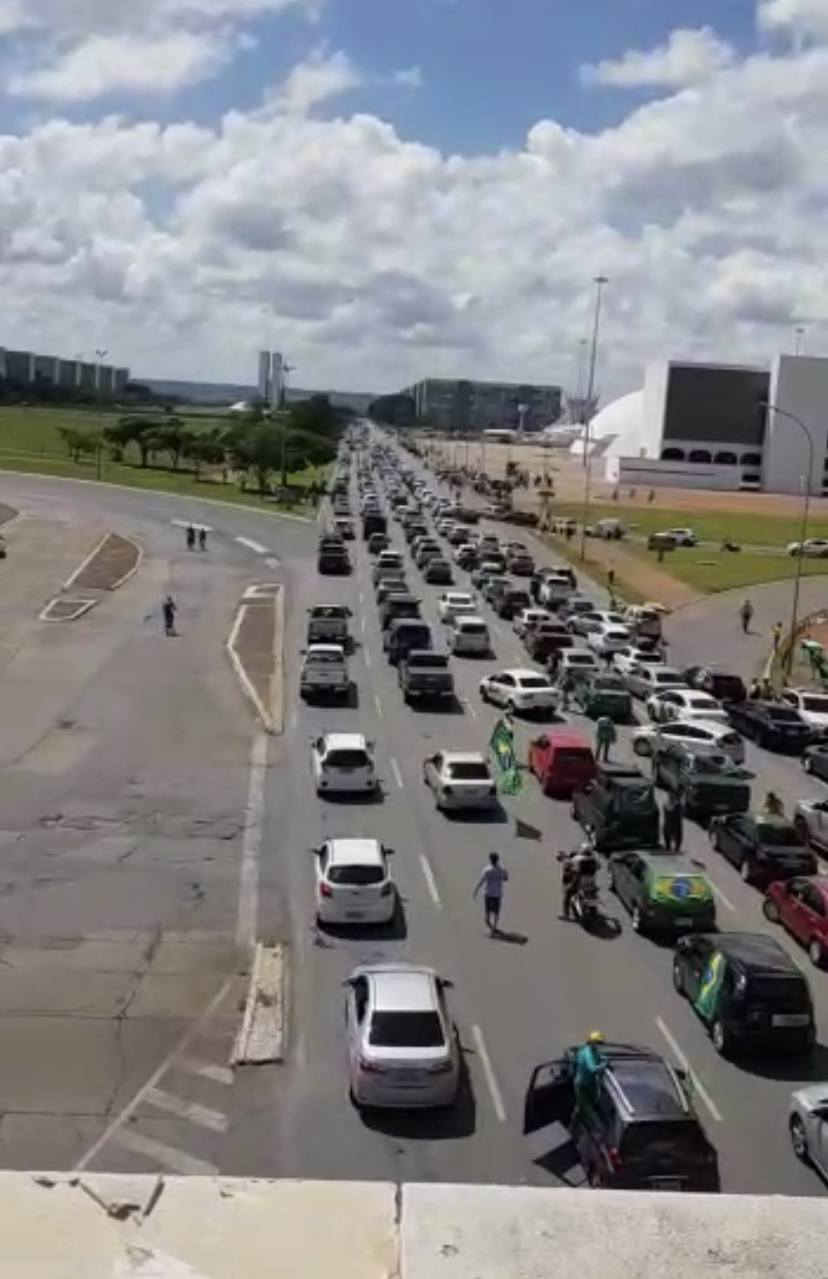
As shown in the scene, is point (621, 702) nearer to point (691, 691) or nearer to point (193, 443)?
point (691, 691)

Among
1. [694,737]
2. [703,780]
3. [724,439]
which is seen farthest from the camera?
[724,439]

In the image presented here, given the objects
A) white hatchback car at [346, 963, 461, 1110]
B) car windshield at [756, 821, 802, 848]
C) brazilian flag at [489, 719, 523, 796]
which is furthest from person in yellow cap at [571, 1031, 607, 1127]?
brazilian flag at [489, 719, 523, 796]

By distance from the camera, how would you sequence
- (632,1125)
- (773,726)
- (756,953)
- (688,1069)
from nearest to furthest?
(632,1125)
(688,1069)
(756,953)
(773,726)

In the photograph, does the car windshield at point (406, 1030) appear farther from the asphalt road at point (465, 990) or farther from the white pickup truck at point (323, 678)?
the white pickup truck at point (323, 678)

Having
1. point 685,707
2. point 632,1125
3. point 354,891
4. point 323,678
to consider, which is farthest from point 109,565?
point 632,1125

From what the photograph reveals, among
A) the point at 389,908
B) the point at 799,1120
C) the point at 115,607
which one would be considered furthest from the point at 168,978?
the point at 115,607

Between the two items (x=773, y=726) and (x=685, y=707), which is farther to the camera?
(x=685, y=707)

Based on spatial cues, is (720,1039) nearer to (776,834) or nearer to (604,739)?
(776,834)

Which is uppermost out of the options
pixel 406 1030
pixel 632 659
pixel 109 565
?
pixel 406 1030
